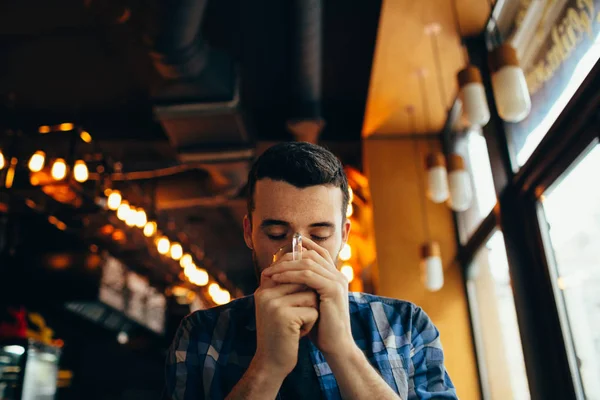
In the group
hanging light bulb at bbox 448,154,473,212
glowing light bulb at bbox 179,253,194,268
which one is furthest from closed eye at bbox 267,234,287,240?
glowing light bulb at bbox 179,253,194,268

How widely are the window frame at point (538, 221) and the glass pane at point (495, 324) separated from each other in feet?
1.07

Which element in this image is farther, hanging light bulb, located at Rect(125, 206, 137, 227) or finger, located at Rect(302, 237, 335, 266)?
hanging light bulb, located at Rect(125, 206, 137, 227)

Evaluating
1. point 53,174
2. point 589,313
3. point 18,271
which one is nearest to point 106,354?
point 18,271

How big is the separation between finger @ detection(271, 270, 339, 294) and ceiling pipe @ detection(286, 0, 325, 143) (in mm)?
2696

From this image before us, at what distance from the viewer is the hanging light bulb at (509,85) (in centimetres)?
235

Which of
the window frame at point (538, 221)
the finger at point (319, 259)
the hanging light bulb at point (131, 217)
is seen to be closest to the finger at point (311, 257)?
the finger at point (319, 259)

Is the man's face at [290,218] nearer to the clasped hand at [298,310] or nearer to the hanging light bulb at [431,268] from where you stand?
the clasped hand at [298,310]

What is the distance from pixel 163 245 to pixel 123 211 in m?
1.17

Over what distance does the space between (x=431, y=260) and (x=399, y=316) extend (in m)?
3.02

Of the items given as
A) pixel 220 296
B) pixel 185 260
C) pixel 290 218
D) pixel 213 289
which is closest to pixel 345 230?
pixel 290 218

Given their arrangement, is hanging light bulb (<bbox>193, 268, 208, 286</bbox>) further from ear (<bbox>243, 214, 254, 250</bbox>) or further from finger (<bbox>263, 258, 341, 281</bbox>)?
finger (<bbox>263, 258, 341, 281</bbox>)

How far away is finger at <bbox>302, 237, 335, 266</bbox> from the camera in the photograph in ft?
3.18

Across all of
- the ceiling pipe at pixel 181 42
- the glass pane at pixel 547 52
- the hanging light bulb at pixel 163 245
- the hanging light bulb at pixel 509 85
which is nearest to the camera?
the hanging light bulb at pixel 509 85

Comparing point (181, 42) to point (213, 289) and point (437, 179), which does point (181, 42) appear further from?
point (213, 289)
